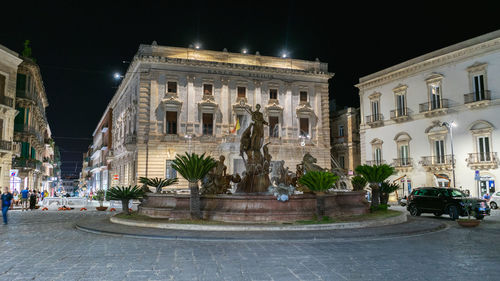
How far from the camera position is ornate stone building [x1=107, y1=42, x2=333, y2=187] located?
34.8 m

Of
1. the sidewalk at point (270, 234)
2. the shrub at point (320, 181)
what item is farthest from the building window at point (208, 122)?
the sidewalk at point (270, 234)

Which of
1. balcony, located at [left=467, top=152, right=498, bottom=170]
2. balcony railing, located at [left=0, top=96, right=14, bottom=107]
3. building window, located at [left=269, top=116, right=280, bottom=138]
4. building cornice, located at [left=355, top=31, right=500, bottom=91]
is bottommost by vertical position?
balcony, located at [left=467, top=152, right=498, bottom=170]

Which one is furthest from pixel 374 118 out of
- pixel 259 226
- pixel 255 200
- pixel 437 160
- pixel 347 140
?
pixel 259 226

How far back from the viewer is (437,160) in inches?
1282

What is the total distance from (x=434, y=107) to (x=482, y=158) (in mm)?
5724

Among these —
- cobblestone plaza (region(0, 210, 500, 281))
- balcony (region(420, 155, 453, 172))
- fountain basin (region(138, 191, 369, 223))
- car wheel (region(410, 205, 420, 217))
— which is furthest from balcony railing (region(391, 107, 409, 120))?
cobblestone plaza (region(0, 210, 500, 281))

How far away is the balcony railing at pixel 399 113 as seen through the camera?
115 feet

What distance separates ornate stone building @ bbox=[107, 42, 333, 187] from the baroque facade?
18.8 feet

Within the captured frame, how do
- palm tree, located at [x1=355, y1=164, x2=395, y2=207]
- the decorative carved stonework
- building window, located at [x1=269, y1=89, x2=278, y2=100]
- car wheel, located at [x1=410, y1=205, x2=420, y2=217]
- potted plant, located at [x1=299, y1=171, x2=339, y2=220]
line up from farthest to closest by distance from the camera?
1. building window, located at [x1=269, y1=89, x2=278, y2=100]
2. the decorative carved stonework
3. car wheel, located at [x1=410, y1=205, x2=420, y2=217]
4. palm tree, located at [x1=355, y1=164, x2=395, y2=207]
5. potted plant, located at [x1=299, y1=171, x2=339, y2=220]

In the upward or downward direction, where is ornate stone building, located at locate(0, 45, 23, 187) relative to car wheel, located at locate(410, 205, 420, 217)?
upward

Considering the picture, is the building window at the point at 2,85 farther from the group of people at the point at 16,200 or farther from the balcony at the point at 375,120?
the balcony at the point at 375,120

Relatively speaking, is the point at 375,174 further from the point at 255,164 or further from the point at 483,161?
the point at 483,161

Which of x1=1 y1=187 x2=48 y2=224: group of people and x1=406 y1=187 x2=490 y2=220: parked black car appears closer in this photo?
x1=1 y1=187 x2=48 y2=224: group of people

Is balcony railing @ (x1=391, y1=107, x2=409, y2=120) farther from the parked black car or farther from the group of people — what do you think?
the group of people
